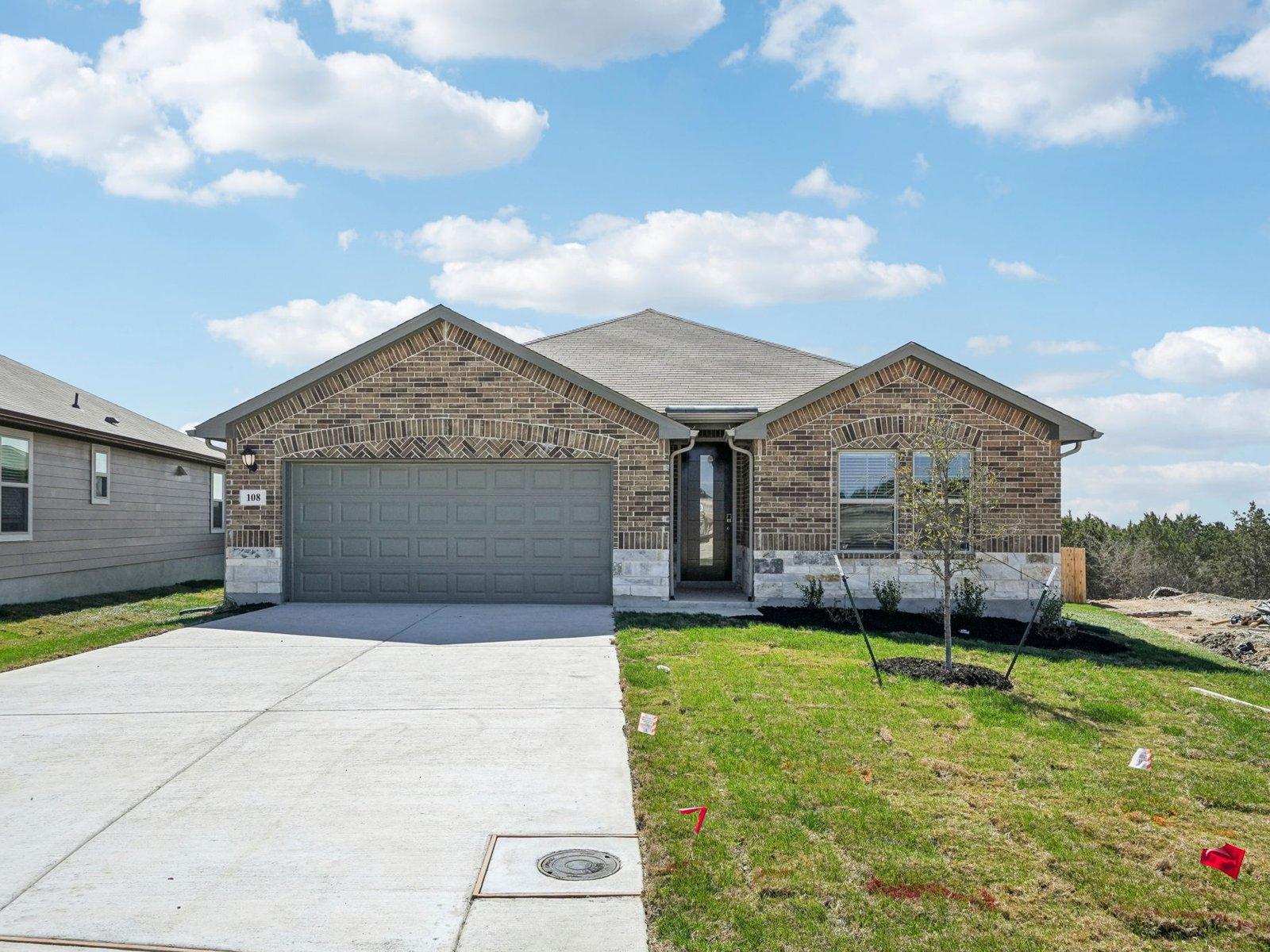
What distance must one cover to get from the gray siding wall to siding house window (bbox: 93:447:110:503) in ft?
0.42

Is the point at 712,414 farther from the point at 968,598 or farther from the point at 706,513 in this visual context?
the point at 968,598

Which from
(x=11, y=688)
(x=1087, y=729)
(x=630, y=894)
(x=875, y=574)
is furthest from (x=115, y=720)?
(x=875, y=574)

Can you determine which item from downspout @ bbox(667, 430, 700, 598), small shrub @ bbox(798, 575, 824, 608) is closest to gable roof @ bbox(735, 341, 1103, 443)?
downspout @ bbox(667, 430, 700, 598)

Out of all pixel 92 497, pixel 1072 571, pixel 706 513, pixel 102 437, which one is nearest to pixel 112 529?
pixel 92 497

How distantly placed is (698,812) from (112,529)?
56.1 feet

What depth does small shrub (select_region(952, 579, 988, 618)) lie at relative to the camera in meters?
13.7

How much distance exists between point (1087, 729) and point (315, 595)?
1114 centimetres

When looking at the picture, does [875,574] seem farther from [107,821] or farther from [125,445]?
[125,445]

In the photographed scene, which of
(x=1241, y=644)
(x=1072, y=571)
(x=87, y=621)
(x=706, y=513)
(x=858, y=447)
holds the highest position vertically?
(x=858, y=447)

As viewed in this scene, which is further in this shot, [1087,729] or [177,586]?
[177,586]

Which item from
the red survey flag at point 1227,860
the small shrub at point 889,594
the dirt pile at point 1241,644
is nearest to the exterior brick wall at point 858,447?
the small shrub at point 889,594

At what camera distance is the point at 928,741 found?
21.4ft

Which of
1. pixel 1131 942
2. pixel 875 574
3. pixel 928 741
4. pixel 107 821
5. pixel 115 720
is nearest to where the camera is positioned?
pixel 1131 942

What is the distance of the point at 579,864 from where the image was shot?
435cm
